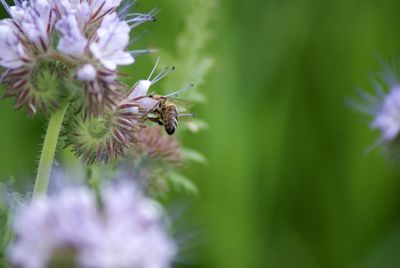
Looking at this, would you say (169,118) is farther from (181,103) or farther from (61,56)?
(61,56)

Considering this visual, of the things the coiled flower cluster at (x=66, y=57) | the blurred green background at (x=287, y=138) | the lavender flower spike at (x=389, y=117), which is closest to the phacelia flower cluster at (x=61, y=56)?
the coiled flower cluster at (x=66, y=57)

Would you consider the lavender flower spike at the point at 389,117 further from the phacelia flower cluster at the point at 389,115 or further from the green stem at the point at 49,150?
the green stem at the point at 49,150

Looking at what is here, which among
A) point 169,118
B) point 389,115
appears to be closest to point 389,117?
point 389,115

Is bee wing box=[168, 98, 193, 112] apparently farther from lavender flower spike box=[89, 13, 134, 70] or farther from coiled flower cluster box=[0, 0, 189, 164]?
lavender flower spike box=[89, 13, 134, 70]

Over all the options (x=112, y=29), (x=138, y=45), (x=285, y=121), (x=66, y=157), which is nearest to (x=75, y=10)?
(x=112, y=29)

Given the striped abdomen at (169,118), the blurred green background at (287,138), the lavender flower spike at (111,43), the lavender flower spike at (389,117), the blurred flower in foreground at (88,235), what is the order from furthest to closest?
1. the blurred green background at (287,138)
2. the lavender flower spike at (389,117)
3. the striped abdomen at (169,118)
4. the lavender flower spike at (111,43)
5. the blurred flower in foreground at (88,235)

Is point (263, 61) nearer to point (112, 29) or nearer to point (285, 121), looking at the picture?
point (285, 121)

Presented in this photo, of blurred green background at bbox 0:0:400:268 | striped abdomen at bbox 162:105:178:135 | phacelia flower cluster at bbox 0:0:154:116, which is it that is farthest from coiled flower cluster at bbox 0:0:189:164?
blurred green background at bbox 0:0:400:268
